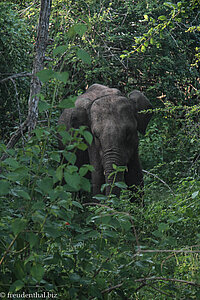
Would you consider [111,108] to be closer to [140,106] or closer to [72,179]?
[140,106]

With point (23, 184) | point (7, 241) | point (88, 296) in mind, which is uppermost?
point (23, 184)

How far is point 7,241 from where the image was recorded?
2.78 m

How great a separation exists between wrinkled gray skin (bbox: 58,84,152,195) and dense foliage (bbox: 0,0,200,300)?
1.00ft

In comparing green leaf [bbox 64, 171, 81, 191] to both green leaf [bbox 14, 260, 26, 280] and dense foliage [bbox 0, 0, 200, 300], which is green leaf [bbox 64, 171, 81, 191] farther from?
green leaf [bbox 14, 260, 26, 280]

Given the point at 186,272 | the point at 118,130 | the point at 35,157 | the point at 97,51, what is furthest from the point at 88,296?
the point at 97,51

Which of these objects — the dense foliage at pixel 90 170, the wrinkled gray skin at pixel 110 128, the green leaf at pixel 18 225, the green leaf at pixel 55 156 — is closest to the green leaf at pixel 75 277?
the dense foliage at pixel 90 170

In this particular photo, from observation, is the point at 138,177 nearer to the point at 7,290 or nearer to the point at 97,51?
the point at 97,51

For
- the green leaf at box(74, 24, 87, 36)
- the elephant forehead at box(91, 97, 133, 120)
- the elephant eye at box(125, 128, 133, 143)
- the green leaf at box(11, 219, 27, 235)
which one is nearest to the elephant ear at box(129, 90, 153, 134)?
the elephant forehead at box(91, 97, 133, 120)

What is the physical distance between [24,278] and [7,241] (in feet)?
0.86

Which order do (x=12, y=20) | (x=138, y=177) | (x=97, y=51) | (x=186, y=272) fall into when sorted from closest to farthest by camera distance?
1. (x=186, y=272)
2. (x=138, y=177)
3. (x=12, y=20)
4. (x=97, y=51)

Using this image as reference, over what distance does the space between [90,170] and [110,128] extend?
395cm

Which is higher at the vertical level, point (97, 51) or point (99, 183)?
point (97, 51)

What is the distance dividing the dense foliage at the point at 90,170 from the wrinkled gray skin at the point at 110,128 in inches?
12.0

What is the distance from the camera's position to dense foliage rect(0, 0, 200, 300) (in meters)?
2.66
